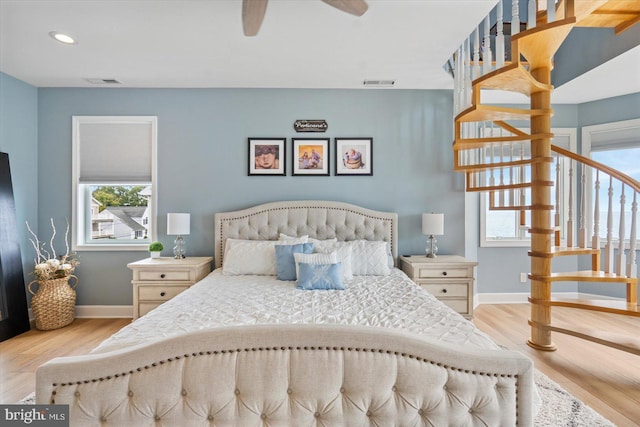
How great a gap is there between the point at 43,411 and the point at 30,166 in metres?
3.55

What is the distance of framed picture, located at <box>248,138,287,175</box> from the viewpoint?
12.1 ft

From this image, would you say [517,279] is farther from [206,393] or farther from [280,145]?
[206,393]

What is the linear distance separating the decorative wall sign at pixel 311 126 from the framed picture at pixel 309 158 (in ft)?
0.43

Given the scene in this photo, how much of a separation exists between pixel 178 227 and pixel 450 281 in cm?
295

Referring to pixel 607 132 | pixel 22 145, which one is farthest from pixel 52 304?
pixel 607 132

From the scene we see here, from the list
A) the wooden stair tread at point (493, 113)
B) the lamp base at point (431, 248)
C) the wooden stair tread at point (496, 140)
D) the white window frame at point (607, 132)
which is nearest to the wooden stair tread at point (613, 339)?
the lamp base at point (431, 248)

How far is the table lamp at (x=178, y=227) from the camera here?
11.0ft

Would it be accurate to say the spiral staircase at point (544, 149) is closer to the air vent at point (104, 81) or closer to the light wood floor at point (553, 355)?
the light wood floor at point (553, 355)

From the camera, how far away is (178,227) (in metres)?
3.37

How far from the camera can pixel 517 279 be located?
422 centimetres

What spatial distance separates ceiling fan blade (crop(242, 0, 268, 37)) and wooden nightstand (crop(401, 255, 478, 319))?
2.56m

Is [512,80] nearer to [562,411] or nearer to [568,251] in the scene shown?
[568,251]

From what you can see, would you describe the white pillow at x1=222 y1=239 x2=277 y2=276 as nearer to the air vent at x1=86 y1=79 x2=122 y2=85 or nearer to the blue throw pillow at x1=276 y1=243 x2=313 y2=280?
the blue throw pillow at x1=276 y1=243 x2=313 y2=280

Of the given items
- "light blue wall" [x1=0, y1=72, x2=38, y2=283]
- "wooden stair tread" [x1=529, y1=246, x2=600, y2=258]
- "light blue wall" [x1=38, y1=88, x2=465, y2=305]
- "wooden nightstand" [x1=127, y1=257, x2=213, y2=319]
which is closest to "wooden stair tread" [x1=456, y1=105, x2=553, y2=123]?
"light blue wall" [x1=38, y1=88, x2=465, y2=305]
